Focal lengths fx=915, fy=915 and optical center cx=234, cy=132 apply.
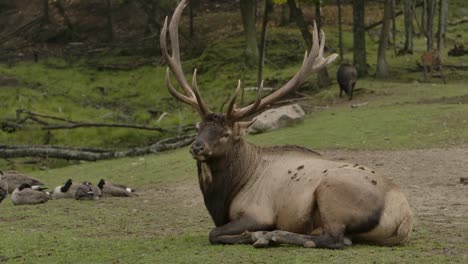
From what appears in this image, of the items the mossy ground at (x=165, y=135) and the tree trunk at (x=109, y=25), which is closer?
the mossy ground at (x=165, y=135)

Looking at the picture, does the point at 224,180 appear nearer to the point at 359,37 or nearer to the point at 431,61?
the point at 431,61

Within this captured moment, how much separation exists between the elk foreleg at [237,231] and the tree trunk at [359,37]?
18.3 metres

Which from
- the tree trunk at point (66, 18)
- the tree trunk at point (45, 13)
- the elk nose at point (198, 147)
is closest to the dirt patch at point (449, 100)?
the elk nose at point (198, 147)

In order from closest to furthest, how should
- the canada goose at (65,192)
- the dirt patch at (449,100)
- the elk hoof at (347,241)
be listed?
the elk hoof at (347,241) → the canada goose at (65,192) → the dirt patch at (449,100)

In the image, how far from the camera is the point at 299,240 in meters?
7.91

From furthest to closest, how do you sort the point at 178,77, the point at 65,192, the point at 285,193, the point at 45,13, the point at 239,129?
the point at 45,13
the point at 65,192
the point at 178,77
the point at 239,129
the point at 285,193

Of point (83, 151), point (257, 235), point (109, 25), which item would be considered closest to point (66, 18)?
point (109, 25)

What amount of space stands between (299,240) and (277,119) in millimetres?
11576

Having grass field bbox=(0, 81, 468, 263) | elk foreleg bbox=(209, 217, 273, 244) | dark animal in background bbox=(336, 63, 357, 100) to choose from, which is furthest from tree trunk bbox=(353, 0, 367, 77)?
elk foreleg bbox=(209, 217, 273, 244)

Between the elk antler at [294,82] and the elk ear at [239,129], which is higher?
the elk antler at [294,82]

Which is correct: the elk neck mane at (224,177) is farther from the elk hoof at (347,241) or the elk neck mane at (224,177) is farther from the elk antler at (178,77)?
the elk hoof at (347,241)

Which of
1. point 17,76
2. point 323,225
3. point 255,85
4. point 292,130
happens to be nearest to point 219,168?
point 323,225

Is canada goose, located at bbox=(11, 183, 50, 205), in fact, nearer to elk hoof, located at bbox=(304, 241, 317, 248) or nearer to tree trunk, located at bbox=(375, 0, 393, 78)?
elk hoof, located at bbox=(304, 241, 317, 248)

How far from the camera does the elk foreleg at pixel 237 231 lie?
8180 mm
